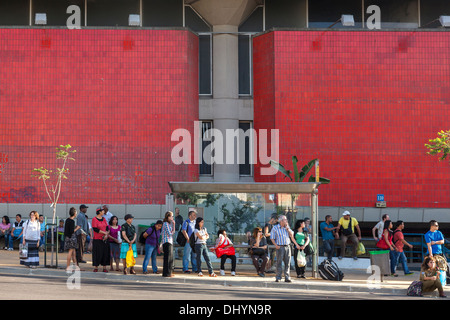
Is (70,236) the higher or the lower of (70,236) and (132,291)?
the higher

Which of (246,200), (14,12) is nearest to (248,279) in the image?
(246,200)

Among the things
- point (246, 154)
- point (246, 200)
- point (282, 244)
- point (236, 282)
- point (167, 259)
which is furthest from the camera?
point (246, 154)

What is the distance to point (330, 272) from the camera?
20297 mm

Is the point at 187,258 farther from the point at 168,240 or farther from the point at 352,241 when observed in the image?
the point at 352,241

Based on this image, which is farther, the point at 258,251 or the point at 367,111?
the point at 367,111

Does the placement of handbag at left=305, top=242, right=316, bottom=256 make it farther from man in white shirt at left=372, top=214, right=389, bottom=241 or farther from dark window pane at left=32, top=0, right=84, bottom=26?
dark window pane at left=32, top=0, right=84, bottom=26

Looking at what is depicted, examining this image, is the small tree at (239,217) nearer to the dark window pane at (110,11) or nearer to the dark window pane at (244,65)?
the dark window pane at (244,65)

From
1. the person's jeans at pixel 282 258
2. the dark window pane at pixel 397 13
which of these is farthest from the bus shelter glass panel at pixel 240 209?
the dark window pane at pixel 397 13

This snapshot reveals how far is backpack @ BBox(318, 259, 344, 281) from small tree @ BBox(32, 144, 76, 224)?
12.3 meters

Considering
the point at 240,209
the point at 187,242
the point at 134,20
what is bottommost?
the point at 187,242

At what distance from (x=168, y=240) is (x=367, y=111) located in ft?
43.2

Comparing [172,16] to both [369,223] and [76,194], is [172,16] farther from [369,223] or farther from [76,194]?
[369,223]

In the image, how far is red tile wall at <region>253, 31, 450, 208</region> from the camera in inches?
1171

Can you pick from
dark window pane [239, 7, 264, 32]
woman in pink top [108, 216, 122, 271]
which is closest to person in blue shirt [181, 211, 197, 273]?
woman in pink top [108, 216, 122, 271]
